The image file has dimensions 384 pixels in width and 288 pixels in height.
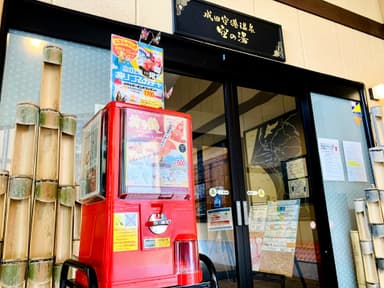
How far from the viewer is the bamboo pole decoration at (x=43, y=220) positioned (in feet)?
4.35

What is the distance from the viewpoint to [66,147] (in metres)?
1.54

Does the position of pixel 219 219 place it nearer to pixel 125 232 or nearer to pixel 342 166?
pixel 125 232

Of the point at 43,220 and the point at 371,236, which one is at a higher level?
the point at 43,220

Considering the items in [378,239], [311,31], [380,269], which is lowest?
[380,269]

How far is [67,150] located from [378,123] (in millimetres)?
2555

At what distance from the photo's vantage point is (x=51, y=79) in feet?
5.20

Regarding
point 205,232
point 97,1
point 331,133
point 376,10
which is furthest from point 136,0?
point 376,10

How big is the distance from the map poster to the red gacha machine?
123 centimetres

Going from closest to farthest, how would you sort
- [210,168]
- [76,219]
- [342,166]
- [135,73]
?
1. [135,73]
2. [76,219]
3. [210,168]
4. [342,166]

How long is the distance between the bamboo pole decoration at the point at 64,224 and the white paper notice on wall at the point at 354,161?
7.28 ft

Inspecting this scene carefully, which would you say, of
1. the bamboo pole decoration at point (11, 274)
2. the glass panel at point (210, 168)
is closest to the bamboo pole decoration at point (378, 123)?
the glass panel at point (210, 168)

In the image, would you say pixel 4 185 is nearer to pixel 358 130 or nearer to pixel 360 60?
pixel 358 130

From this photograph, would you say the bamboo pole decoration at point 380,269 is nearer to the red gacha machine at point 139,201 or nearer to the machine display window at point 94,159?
the red gacha machine at point 139,201

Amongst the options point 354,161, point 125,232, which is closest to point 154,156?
point 125,232
